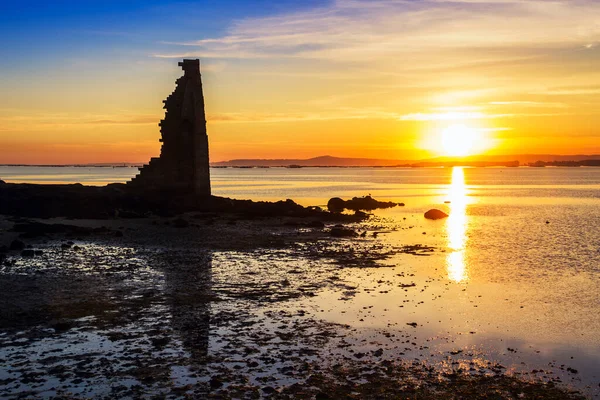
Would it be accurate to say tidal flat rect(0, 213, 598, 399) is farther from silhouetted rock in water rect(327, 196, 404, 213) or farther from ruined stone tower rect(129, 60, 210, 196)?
silhouetted rock in water rect(327, 196, 404, 213)

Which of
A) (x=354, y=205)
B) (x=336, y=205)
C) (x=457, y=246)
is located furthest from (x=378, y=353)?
(x=354, y=205)

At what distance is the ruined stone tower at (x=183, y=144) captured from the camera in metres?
38.1

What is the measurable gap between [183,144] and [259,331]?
28.1 meters

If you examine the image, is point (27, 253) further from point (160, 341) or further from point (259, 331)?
point (259, 331)

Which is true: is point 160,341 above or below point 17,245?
below

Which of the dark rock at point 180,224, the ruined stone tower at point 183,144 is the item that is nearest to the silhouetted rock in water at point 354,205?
the ruined stone tower at point 183,144

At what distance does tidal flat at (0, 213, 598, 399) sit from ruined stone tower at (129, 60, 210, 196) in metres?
17.1

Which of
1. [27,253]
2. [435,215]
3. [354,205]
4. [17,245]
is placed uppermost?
[17,245]

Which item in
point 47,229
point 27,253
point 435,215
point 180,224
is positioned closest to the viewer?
point 27,253

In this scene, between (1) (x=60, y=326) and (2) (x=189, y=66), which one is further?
(2) (x=189, y=66)

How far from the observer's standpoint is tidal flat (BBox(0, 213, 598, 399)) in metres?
9.15

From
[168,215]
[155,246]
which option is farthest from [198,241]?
[168,215]

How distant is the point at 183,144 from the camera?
3850 cm

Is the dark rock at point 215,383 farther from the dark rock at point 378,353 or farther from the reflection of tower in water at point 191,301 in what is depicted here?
the dark rock at point 378,353
